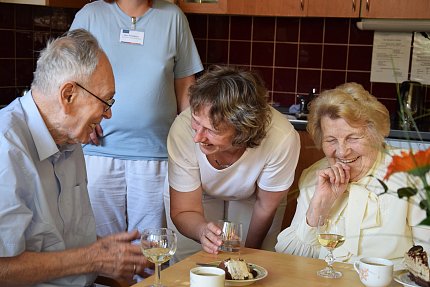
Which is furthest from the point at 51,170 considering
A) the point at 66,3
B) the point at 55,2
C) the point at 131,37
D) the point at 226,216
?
the point at 66,3

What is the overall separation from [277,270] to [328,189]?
449 millimetres

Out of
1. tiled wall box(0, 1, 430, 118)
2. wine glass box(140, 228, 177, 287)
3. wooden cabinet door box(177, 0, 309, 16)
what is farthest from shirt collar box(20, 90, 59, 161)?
wooden cabinet door box(177, 0, 309, 16)

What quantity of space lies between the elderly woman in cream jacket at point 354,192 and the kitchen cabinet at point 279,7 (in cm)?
175

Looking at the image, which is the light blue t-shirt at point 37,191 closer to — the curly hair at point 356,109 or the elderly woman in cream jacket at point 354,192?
the elderly woman in cream jacket at point 354,192

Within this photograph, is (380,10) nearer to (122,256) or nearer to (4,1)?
(4,1)

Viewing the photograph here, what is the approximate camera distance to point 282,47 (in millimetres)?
4266

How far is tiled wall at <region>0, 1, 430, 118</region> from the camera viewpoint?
3.92 meters

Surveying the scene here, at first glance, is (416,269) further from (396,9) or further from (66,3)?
(66,3)

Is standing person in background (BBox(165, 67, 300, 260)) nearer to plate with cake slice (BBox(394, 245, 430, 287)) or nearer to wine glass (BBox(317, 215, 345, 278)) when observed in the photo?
wine glass (BBox(317, 215, 345, 278))

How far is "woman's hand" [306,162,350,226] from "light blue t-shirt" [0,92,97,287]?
703mm

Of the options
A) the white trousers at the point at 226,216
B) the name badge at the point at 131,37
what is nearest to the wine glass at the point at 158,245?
the white trousers at the point at 226,216

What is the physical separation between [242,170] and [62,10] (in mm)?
2219

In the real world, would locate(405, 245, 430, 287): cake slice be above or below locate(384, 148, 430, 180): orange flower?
below

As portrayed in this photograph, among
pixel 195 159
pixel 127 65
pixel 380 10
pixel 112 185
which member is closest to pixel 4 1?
pixel 127 65
